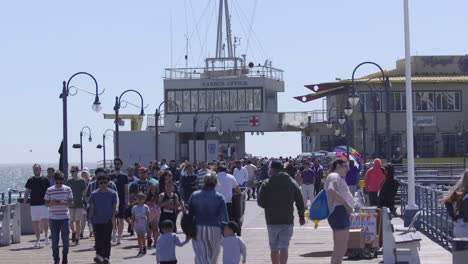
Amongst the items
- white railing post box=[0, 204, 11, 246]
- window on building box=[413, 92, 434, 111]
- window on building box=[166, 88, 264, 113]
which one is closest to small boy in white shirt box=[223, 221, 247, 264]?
white railing post box=[0, 204, 11, 246]

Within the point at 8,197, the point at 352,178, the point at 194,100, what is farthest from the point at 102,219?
the point at 194,100

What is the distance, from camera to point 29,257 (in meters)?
18.9

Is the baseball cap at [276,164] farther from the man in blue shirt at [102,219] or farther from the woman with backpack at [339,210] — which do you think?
the man in blue shirt at [102,219]

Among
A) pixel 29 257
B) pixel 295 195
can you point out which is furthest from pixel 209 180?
pixel 29 257

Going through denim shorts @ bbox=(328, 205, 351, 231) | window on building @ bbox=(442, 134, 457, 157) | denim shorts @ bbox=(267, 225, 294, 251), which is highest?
window on building @ bbox=(442, 134, 457, 157)

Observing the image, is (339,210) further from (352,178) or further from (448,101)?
(448,101)

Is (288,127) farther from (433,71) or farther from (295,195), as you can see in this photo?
(295,195)

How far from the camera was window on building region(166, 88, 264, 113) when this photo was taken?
78500 mm

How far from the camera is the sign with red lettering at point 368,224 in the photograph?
55.5ft

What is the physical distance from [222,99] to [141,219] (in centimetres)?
6009

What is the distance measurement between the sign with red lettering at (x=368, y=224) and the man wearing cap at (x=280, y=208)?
303cm

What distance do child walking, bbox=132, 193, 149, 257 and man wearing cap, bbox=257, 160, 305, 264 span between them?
492 centimetres

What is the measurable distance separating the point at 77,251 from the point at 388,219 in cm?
726

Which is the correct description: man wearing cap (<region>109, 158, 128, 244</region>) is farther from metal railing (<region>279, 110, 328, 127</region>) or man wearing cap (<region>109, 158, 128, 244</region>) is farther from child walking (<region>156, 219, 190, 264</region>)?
metal railing (<region>279, 110, 328, 127</region>)
